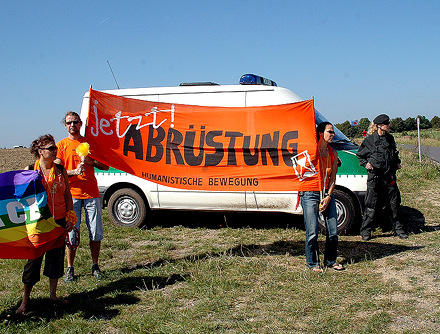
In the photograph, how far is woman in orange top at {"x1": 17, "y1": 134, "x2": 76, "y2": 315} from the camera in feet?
13.5

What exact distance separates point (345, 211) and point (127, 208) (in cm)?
407

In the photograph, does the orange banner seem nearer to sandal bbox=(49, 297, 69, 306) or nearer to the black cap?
sandal bbox=(49, 297, 69, 306)

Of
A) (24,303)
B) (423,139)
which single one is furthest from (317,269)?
(423,139)

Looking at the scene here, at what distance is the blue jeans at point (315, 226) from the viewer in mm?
4949

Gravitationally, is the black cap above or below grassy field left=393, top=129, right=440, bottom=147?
above

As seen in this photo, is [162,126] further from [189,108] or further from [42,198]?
[42,198]

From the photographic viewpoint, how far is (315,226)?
4.94 m

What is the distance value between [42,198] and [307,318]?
9.32ft

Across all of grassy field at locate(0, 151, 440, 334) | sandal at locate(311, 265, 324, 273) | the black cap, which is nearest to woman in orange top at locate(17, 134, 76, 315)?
grassy field at locate(0, 151, 440, 334)

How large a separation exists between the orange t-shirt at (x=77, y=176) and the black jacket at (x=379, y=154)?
4.27 metres

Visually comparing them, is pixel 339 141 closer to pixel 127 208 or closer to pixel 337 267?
pixel 337 267

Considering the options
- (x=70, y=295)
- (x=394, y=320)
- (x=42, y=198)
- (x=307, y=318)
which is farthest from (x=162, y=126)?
(x=394, y=320)

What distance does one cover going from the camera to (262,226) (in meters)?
7.82

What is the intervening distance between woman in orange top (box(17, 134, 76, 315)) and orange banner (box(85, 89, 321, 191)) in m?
0.93
